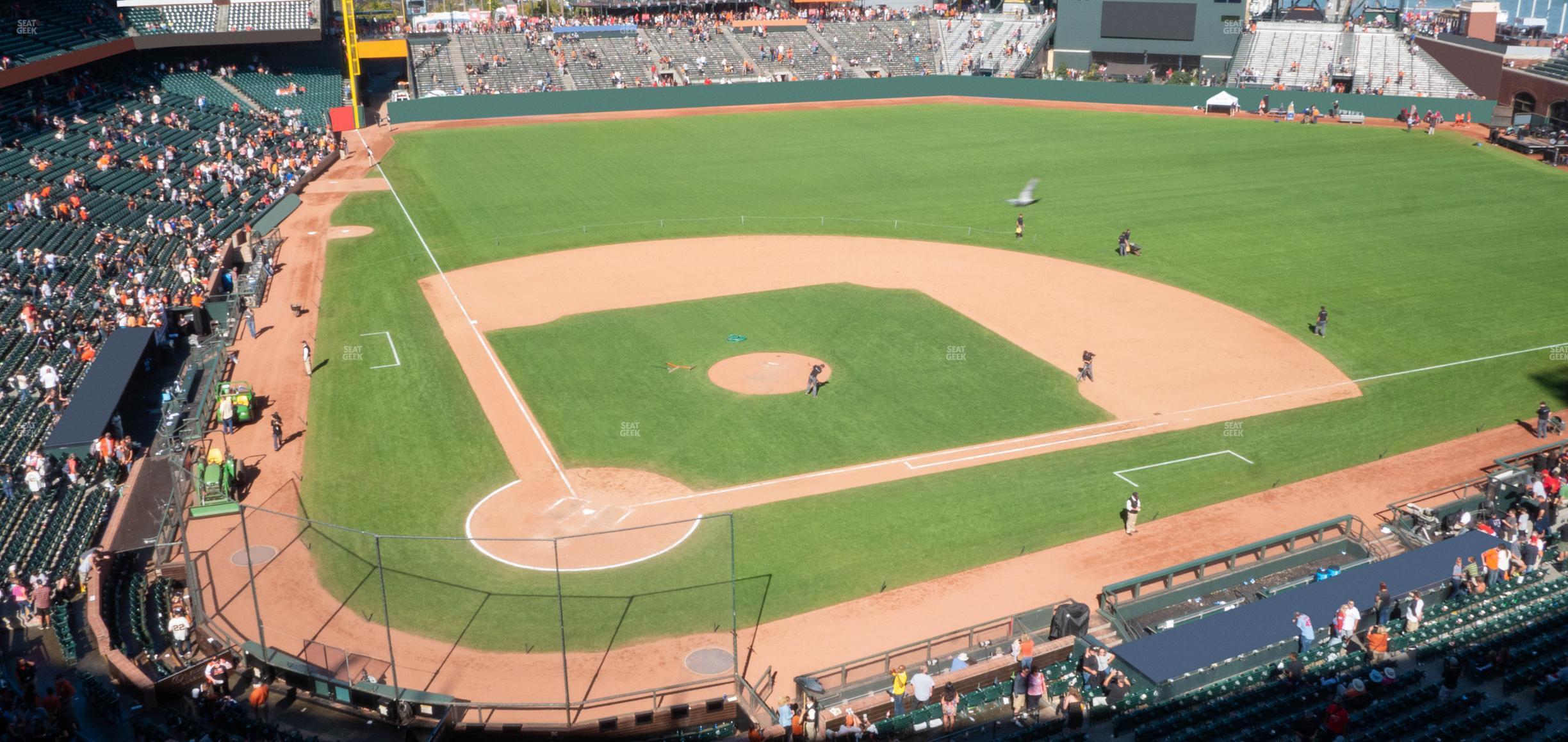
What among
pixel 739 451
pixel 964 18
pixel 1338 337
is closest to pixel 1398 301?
pixel 1338 337

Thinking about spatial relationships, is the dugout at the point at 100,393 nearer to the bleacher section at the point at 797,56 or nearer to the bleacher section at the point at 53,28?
the bleacher section at the point at 53,28

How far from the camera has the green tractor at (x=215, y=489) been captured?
2755 centimetres

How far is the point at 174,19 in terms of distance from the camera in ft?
244

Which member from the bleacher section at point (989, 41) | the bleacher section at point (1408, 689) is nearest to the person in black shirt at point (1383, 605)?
the bleacher section at point (1408, 689)

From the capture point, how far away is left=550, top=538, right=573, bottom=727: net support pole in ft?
64.0

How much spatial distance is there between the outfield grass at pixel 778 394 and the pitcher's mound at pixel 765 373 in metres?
0.33

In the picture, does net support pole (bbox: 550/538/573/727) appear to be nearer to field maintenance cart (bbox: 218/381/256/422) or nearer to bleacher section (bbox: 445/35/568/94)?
field maintenance cart (bbox: 218/381/256/422)

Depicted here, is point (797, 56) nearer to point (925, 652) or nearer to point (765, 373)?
point (765, 373)

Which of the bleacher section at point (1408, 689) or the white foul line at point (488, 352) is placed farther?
the white foul line at point (488, 352)

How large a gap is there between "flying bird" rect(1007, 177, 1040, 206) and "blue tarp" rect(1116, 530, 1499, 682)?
31612 mm

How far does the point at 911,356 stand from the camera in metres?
38.1

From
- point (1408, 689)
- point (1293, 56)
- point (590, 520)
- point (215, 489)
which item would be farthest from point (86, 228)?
point (1293, 56)

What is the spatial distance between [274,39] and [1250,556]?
2891 inches

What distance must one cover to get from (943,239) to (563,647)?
36.3 m
